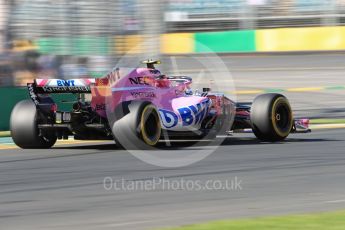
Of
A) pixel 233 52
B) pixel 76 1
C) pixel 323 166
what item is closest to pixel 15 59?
pixel 76 1

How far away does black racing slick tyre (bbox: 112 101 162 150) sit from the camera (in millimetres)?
11773

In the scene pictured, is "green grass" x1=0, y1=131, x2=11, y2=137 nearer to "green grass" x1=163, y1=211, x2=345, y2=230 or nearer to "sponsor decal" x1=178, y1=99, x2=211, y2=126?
"sponsor decal" x1=178, y1=99, x2=211, y2=126

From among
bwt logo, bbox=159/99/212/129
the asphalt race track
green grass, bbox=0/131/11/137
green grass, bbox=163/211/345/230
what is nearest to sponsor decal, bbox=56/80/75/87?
the asphalt race track

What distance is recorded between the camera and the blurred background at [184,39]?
1759cm

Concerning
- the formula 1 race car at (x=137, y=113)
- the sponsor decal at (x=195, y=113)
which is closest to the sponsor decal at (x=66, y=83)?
the formula 1 race car at (x=137, y=113)

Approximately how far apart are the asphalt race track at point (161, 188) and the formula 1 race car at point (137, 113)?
0.88 ft

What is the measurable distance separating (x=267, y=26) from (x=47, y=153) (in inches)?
1184

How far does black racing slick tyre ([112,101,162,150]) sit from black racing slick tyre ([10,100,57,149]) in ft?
4.21

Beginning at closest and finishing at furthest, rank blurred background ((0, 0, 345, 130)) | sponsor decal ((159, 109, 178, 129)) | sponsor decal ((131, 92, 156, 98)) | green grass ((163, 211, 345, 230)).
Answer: green grass ((163, 211, 345, 230))
sponsor decal ((131, 92, 156, 98))
sponsor decal ((159, 109, 178, 129))
blurred background ((0, 0, 345, 130))

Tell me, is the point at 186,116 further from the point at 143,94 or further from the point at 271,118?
the point at 271,118

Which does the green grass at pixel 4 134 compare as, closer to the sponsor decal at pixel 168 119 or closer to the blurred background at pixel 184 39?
the blurred background at pixel 184 39

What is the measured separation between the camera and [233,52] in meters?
41.4

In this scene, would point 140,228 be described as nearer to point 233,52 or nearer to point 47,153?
point 47,153

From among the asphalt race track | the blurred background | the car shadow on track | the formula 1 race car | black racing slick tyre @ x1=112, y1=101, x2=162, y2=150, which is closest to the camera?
the asphalt race track
